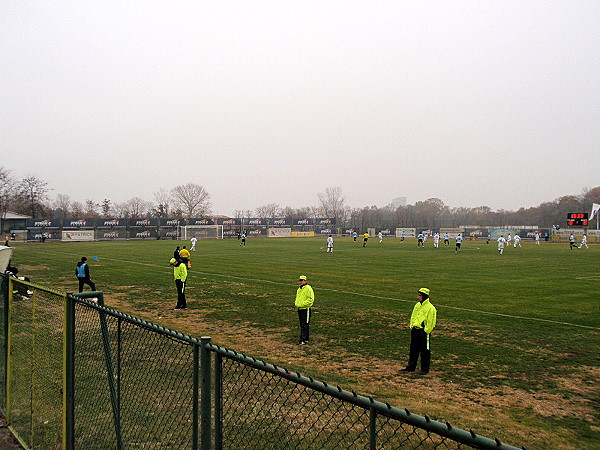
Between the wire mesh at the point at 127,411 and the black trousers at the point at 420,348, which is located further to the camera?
the black trousers at the point at 420,348

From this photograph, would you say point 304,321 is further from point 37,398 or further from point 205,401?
point 205,401

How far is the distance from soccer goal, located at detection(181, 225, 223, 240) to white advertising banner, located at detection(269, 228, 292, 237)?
29.1ft

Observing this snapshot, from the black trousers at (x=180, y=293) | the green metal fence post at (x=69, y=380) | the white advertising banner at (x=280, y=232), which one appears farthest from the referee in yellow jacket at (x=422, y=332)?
the white advertising banner at (x=280, y=232)

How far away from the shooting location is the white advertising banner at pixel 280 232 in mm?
84938

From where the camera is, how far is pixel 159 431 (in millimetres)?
5762

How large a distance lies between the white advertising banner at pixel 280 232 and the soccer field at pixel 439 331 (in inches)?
2324

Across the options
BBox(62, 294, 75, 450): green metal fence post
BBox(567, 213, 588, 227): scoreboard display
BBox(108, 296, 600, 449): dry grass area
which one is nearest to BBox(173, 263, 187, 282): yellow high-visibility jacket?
BBox(108, 296, 600, 449): dry grass area

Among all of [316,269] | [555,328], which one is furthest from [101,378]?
[316,269]

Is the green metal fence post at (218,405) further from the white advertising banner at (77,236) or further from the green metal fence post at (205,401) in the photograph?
the white advertising banner at (77,236)

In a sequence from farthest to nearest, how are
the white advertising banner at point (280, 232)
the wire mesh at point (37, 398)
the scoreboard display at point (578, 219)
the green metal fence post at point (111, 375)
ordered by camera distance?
1. the white advertising banner at point (280, 232)
2. the scoreboard display at point (578, 219)
3. the wire mesh at point (37, 398)
4. the green metal fence post at point (111, 375)

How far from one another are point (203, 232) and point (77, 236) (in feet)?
63.9

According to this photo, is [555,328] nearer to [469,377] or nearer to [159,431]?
[469,377]

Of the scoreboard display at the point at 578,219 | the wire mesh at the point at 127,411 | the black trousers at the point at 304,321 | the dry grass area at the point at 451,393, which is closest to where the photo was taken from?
the wire mesh at the point at 127,411

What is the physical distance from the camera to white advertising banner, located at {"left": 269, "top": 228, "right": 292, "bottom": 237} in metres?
84.9
